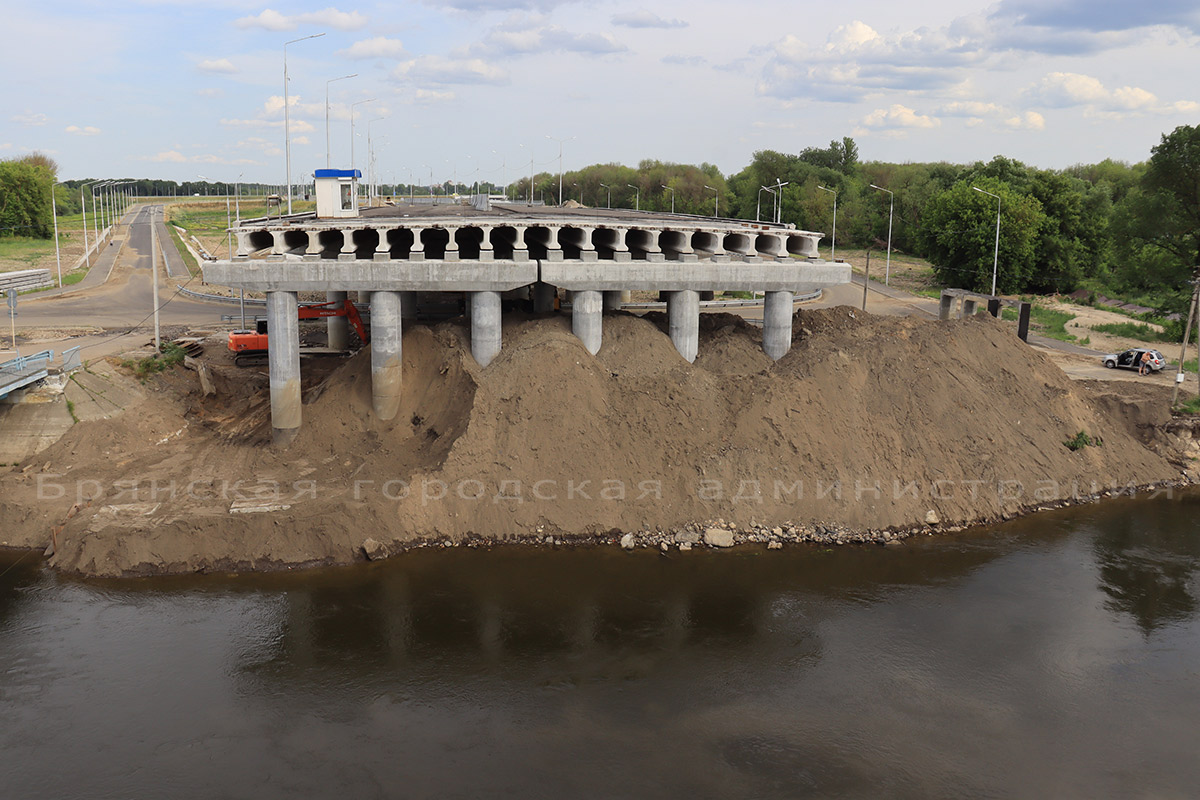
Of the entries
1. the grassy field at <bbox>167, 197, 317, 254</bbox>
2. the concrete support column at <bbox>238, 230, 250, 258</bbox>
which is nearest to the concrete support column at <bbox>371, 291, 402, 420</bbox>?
the concrete support column at <bbox>238, 230, 250, 258</bbox>

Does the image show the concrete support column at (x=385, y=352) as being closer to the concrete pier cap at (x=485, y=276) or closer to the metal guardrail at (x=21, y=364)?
the concrete pier cap at (x=485, y=276)

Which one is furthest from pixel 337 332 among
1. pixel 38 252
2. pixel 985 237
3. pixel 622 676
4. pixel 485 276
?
pixel 38 252

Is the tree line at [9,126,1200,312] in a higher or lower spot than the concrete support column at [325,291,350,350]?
higher

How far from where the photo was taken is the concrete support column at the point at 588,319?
32438 mm

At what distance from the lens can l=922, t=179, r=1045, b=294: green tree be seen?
2719 inches

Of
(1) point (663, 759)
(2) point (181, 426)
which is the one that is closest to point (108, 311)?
(2) point (181, 426)

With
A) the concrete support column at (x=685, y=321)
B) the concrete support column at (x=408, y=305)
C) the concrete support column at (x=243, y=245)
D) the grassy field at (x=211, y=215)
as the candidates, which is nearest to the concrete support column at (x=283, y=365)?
the concrete support column at (x=243, y=245)

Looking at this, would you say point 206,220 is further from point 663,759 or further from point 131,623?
point 663,759

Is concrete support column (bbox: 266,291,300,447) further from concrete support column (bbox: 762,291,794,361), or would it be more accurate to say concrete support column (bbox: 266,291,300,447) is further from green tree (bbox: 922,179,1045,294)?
green tree (bbox: 922,179,1045,294)

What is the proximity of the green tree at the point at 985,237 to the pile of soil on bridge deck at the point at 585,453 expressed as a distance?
3812cm

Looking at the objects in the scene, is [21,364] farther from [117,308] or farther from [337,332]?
[117,308]

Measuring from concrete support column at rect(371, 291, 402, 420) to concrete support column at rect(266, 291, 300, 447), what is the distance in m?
2.76

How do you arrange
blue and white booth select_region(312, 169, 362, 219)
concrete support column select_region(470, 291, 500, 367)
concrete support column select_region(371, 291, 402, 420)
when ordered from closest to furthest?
concrete support column select_region(371, 291, 402, 420) → concrete support column select_region(470, 291, 500, 367) → blue and white booth select_region(312, 169, 362, 219)

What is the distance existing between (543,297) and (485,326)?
10155 mm
